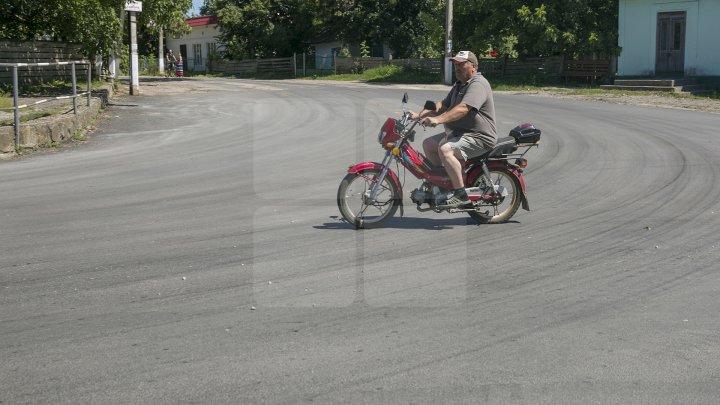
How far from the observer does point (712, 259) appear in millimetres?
7418

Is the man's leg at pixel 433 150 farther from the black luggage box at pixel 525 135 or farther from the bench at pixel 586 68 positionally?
the bench at pixel 586 68

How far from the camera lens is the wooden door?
35.2m

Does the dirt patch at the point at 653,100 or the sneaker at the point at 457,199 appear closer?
the sneaker at the point at 457,199

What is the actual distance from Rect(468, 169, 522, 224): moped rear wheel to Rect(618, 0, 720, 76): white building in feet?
92.1

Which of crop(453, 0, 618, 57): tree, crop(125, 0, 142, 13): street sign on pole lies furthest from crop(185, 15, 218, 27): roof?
crop(125, 0, 142, 13): street sign on pole

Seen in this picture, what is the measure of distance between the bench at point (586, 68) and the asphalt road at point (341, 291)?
82.6 feet

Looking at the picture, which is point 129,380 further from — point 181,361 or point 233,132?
point 233,132

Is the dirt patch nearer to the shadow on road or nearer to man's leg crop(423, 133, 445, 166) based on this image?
the shadow on road

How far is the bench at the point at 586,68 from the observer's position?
37.6 m

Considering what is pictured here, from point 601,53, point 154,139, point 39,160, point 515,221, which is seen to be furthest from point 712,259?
point 601,53

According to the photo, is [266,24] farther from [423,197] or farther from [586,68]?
[423,197]

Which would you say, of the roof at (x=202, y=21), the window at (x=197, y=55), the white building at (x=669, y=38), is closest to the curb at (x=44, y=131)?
the white building at (x=669, y=38)

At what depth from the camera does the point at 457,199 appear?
887cm

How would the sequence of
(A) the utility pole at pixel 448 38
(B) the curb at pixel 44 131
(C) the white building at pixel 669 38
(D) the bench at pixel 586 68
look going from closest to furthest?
(B) the curb at pixel 44 131, (C) the white building at pixel 669 38, (D) the bench at pixel 586 68, (A) the utility pole at pixel 448 38
